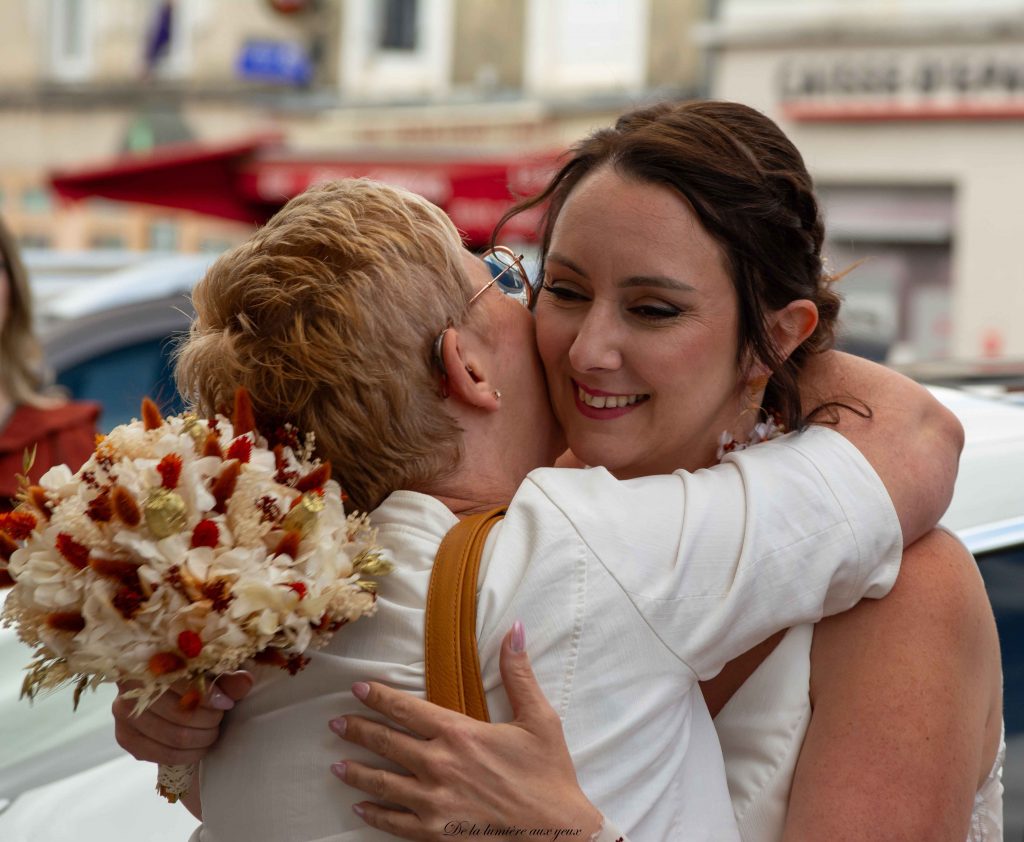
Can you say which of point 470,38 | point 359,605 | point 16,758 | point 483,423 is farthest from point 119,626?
point 470,38

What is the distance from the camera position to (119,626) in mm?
1521

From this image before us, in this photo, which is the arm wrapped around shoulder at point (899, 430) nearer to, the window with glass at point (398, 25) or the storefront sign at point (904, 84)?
the storefront sign at point (904, 84)

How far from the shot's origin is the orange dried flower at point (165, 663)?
1.51m

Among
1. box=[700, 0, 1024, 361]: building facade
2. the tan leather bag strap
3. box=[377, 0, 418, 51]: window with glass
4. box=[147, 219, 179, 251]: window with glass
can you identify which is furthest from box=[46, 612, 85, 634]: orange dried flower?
box=[147, 219, 179, 251]: window with glass

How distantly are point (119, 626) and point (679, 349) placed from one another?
0.83m

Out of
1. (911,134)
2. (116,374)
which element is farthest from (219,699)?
(911,134)

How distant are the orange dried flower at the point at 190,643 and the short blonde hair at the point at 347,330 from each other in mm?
334

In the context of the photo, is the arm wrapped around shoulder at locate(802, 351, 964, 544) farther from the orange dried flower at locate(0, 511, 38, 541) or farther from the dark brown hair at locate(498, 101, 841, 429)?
the orange dried flower at locate(0, 511, 38, 541)

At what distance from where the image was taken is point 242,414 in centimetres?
166

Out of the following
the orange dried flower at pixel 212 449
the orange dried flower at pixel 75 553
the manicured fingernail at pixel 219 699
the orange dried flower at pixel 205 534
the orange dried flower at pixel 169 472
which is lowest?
the manicured fingernail at pixel 219 699

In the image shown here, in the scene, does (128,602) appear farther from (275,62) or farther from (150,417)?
(275,62)

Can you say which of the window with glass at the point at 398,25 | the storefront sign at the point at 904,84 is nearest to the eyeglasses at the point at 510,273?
the storefront sign at the point at 904,84

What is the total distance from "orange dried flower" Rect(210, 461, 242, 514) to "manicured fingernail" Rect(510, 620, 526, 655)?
1.18ft

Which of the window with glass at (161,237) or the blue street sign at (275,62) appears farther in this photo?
the window with glass at (161,237)
